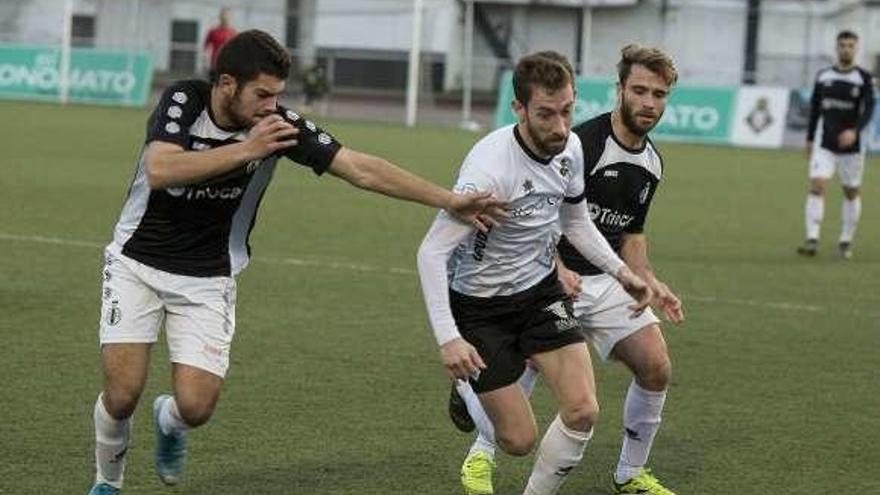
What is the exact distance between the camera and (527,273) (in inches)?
304

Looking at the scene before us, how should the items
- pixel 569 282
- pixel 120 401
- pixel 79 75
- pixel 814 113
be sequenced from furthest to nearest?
pixel 79 75, pixel 814 113, pixel 569 282, pixel 120 401

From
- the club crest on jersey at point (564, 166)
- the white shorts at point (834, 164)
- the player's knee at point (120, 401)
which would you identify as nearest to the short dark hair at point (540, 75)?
the club crest on jersey at point (564, 166)

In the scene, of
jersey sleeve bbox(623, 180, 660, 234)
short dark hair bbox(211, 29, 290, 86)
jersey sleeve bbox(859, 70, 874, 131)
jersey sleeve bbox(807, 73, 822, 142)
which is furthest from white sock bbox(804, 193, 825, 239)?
short dark hair bbox(211, 29, 290, 86)

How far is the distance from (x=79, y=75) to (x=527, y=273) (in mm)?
35540

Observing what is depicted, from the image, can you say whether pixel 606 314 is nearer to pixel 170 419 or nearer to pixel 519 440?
pixel 519 440

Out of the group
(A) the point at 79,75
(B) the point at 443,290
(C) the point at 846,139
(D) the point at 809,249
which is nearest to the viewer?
(B) the point at 443,290

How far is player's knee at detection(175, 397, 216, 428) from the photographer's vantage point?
738 cm

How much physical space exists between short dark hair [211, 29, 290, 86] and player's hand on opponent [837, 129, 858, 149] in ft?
42.6

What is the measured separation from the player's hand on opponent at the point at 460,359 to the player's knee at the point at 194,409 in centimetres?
100

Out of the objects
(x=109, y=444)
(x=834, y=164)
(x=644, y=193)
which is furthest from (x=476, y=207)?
(x=834, y=164)

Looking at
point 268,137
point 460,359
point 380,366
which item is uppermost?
point 268,137

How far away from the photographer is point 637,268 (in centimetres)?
834

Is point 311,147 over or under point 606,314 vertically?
over

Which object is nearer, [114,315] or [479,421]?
[114,315]
